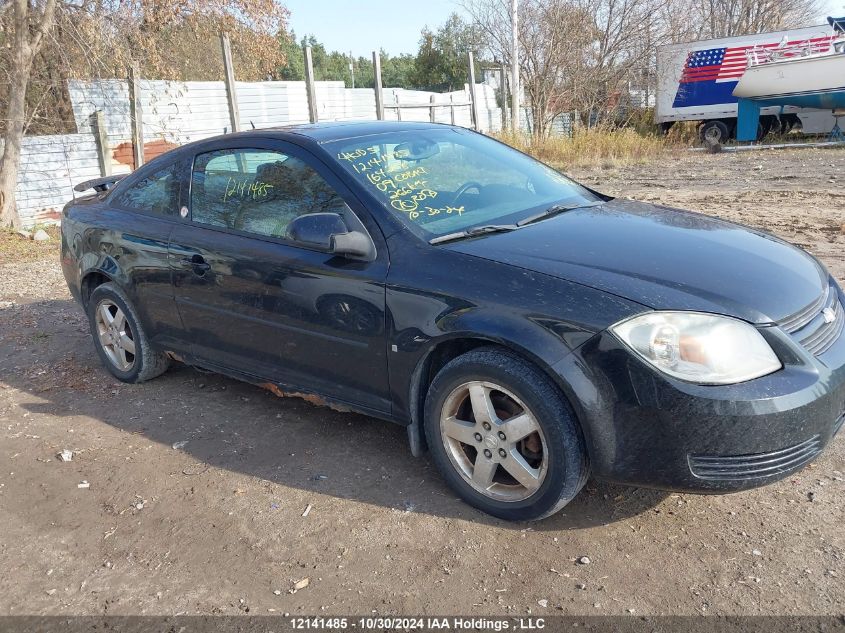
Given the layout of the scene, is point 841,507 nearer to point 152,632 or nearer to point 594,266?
point 594,266

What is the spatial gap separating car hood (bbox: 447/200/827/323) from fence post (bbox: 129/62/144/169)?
1050 centimetres

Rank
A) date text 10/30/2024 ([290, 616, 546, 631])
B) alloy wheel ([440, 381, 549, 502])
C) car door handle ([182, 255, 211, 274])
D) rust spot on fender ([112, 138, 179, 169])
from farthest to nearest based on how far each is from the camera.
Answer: rust spot on fender ([112, 138, 179, 169]) < car door handle ([182, 255, 211, 274]) < alloy wheel ([440, 381, 549, 502]) < date text 10/30/2024 ([290, 616, 546, 631])

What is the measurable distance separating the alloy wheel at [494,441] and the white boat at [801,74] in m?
21.1

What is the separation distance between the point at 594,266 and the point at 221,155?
2329 mm

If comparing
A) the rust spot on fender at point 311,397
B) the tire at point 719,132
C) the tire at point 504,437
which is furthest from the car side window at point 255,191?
the tire at point 719,132

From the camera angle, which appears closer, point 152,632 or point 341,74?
point 152,632

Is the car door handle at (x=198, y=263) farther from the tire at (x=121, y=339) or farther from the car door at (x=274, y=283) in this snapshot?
the tire at (x=121, y=339)

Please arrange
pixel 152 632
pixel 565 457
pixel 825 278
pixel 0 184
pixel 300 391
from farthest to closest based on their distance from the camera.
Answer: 1. pixel 0 184
2. pixel 300 391
3. pixel 825 278
4. pixel 565 457
5. pixel 152 632

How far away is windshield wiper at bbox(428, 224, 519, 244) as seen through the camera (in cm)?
337

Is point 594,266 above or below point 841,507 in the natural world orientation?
above

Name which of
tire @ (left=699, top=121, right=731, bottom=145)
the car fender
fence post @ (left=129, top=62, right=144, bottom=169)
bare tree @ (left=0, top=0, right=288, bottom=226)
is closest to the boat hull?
tire @ (left=699, top=121, right=731, bottom=145)

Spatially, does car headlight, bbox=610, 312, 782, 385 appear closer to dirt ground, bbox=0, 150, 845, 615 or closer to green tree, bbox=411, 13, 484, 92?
dirt ground, bbox=0, 150, 845, 615

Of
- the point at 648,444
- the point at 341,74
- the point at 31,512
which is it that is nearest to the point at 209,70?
the point at 31,512

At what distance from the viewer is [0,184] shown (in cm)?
1090
